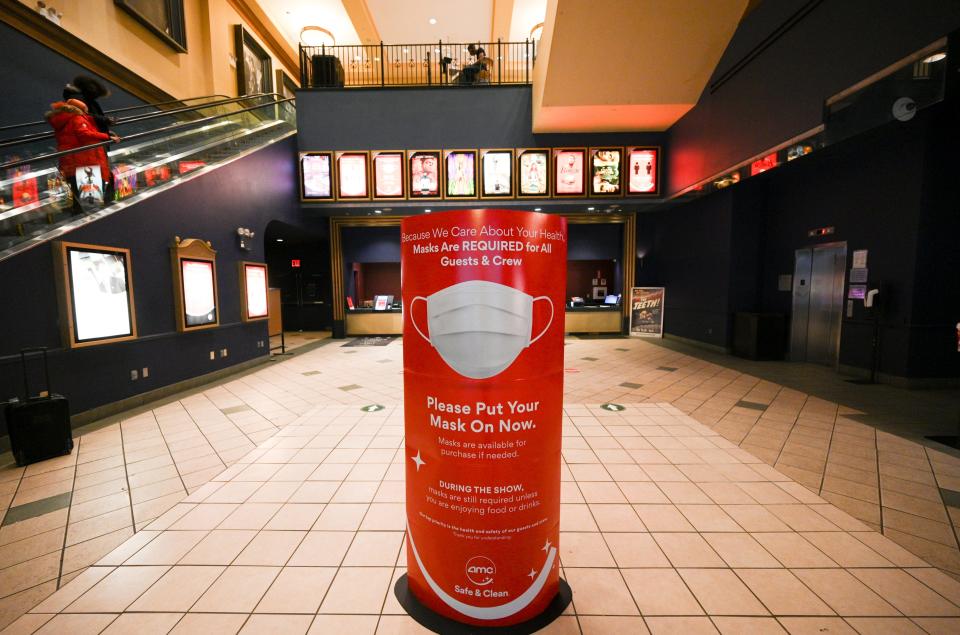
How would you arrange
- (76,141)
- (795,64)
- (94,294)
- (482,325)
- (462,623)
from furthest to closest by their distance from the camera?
1. (795,64)
2. (76,141)
3. (94,294)
4. (462,623)
5. (482,325)

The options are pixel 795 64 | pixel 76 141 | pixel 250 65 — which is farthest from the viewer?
pixel 250 65

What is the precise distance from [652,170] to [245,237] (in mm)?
8686

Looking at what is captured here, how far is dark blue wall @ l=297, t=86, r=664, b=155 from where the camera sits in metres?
8.59

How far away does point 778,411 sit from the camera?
4461mm

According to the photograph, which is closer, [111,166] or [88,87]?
[88,87]

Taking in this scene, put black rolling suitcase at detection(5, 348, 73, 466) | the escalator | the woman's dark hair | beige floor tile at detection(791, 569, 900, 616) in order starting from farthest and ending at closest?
the woman's dark hair, the escalator, black rolling suitcase at detection(5, 348, 73, 466), beige floor tile at detection(791, 569, 900, 616)

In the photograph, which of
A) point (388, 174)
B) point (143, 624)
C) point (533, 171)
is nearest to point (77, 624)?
point (143, 624)

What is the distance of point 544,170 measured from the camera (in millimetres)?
8586

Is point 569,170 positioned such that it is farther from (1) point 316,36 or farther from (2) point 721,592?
(1) point 316,36

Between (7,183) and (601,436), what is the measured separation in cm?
684

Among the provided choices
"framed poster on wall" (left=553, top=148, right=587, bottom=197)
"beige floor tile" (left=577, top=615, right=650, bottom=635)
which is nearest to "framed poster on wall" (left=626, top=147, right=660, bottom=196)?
"framed poster on wall" (left=553, top=148, right=587, bottom=197)

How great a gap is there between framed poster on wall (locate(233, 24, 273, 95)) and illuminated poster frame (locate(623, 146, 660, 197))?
35.3ft

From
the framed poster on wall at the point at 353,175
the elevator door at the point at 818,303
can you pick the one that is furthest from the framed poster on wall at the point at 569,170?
the elevator door at the point at 818,303

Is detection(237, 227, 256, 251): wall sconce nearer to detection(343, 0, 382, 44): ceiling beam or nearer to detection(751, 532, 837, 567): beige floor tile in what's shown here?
detection(751, 532, 837, 567): beige floor tile
